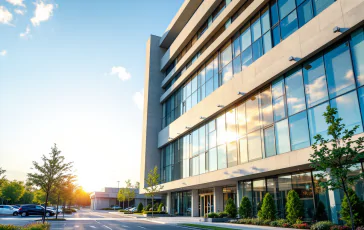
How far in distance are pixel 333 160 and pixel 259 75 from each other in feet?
42.4

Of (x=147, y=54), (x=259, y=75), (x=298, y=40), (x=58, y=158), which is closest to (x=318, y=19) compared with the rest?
(x=298, y=40)

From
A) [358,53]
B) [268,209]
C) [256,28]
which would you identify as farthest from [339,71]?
[268,209]

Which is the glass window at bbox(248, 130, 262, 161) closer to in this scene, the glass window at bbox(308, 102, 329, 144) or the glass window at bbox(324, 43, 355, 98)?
the glass window at bbox(308, 102, 329, 144)

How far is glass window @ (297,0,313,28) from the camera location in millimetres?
21844

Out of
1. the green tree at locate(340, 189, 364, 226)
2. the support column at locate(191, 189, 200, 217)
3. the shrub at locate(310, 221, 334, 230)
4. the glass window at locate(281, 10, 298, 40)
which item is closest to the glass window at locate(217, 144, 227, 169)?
the support column at locate(191, 189, 200, 217)

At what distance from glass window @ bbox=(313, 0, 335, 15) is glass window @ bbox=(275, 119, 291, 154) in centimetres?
765

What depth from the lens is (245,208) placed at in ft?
87.6

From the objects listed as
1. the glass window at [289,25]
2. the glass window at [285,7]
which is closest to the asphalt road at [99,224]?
the glass window at [289,25]

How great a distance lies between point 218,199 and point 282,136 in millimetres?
14882

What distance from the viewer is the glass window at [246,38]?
28.9 meters

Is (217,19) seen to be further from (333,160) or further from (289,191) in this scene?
(333,160)

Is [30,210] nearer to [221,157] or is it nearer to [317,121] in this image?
[221,157]

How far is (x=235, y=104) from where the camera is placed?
29766 millimetres

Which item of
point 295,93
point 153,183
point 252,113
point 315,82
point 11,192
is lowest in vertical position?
point 11,192
